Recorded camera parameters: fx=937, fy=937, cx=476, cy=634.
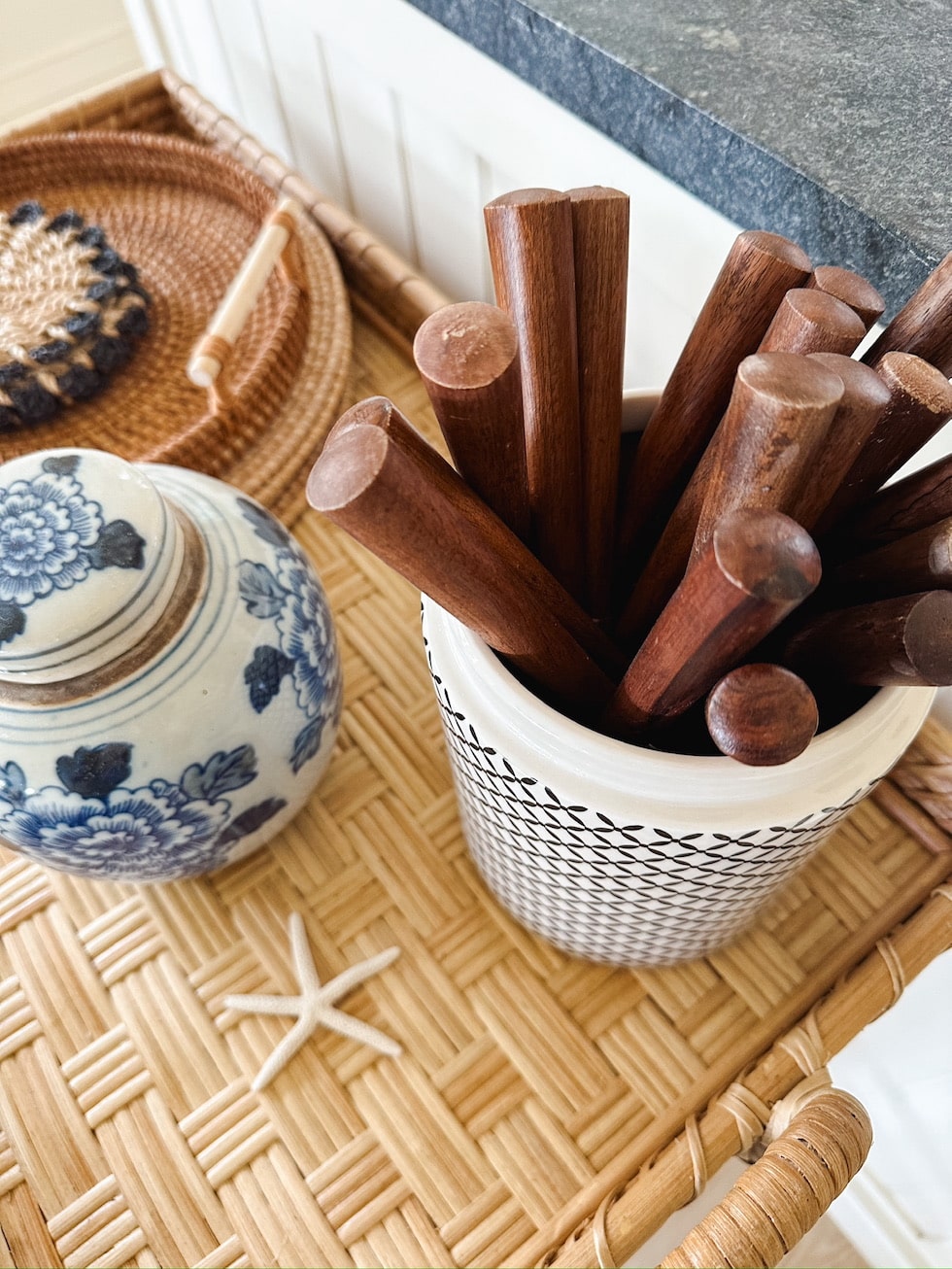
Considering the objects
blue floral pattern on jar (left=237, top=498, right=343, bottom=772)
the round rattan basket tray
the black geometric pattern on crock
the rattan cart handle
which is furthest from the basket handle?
the rattan cart handle

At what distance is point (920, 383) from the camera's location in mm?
196

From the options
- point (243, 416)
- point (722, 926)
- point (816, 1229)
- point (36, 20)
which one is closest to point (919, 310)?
point (722, 926)

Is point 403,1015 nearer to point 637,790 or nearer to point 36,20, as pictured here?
point 637,790

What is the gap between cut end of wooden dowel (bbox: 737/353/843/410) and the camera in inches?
6.4

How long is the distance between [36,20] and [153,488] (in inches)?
63.2

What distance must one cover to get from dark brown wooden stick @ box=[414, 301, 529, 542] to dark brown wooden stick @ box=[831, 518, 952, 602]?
0.28ft

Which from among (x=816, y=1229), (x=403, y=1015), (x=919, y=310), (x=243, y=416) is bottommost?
(x=816, y=1229)

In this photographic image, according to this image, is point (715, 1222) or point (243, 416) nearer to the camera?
point (715, 1222)

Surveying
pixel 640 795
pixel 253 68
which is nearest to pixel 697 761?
pixel 640 795

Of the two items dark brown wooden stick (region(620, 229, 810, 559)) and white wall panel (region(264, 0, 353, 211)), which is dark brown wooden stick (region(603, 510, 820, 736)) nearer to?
dark brown wooden stick (region(620, 229, 810, 559))

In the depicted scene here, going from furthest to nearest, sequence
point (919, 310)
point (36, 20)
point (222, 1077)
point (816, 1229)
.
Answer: point (36, 20) < point (816, 1229) < point (222, 1077) < point (919, 310)

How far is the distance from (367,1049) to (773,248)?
0.28 meters

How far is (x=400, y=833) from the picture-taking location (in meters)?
0.38

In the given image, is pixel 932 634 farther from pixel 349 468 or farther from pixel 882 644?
pixel 349 468
